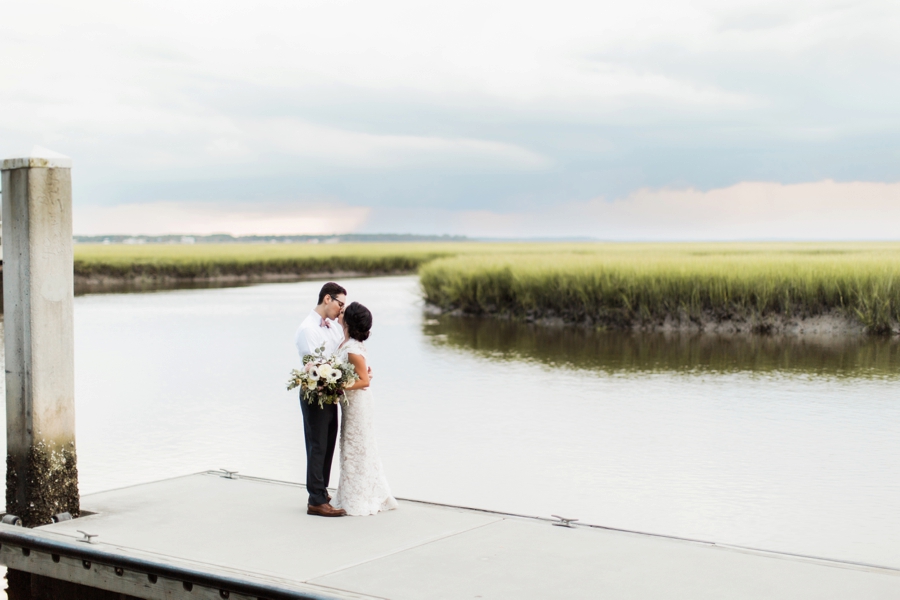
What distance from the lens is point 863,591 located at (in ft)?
13.2

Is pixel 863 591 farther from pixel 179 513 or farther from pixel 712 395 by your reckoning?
pixel 712 395

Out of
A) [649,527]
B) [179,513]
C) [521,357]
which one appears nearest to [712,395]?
[521,357]

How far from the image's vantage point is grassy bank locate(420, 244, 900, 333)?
17.8m

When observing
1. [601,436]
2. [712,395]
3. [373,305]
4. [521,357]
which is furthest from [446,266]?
[601,436]

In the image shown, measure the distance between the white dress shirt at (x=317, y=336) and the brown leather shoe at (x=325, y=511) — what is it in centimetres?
79

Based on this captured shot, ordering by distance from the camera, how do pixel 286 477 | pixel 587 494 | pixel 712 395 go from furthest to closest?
pixel 712 395 → pixel 286 477 → pixel 587 494

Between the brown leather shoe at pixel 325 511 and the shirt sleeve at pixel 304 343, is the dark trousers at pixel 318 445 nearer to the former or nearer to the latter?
the brown leather shoe at pixel 325 511

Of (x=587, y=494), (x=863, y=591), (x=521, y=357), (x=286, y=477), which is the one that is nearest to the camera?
(x=863, y=591)

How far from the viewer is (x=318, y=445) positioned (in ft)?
17.8

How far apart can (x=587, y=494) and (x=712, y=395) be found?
4942 mm

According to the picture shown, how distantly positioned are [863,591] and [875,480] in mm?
3583

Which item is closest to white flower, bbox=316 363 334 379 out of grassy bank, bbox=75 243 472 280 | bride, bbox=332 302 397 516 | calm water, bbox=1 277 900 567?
bride, bbox=332 302 397 516

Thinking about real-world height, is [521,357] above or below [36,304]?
below

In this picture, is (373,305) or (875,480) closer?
(875,480)
